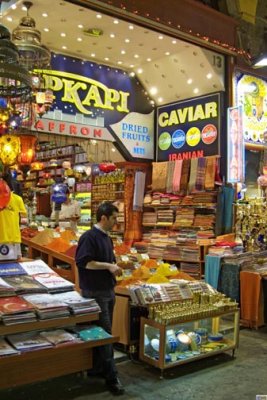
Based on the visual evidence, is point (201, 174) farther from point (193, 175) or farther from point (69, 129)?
point (69, 129)

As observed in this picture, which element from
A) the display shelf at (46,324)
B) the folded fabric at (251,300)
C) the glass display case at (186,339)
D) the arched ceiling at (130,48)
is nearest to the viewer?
the display shelf at (46,324)

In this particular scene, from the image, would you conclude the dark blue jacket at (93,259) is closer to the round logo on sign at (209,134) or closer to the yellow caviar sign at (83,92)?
the yellow caviar sign at (83,92)

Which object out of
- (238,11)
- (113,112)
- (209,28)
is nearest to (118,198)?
(113,112)

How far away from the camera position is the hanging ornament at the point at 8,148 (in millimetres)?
4926

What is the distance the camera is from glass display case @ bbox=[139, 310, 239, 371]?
4.51 m

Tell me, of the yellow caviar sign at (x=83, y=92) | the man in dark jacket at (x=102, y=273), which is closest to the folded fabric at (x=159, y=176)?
the yellow caviar sign at (x=83, y=92)

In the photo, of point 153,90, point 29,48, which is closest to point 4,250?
point 29,48

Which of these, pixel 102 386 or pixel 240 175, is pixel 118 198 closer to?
pixel 240 175

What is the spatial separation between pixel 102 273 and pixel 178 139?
5624mm

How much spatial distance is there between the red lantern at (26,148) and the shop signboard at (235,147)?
4051 millimetres

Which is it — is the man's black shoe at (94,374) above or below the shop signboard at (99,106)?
below

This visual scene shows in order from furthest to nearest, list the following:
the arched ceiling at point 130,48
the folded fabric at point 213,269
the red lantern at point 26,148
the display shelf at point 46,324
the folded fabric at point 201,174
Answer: the folded fabric at point 201,174 < the folded fabric at point 213,269 < the arched ceiling at point 130,48 < the red lantern at point 26,148 < the display shelf at point 46,324

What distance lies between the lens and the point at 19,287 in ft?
11.4

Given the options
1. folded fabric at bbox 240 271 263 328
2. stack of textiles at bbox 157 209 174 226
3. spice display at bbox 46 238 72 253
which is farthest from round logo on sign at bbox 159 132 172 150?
spice display at bbox 46 238 72 253
